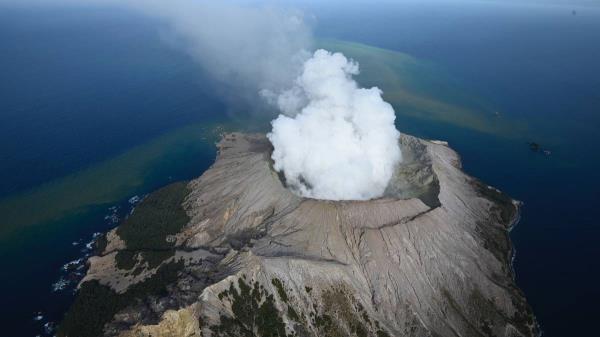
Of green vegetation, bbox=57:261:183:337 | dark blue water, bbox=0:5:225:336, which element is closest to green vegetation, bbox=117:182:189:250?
dark blue water, bbox=0:5:225:336

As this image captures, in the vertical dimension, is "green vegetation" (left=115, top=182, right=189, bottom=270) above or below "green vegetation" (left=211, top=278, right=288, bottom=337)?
below

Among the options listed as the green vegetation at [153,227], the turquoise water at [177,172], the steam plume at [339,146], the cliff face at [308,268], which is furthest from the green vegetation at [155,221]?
the steam plume at [339,146]

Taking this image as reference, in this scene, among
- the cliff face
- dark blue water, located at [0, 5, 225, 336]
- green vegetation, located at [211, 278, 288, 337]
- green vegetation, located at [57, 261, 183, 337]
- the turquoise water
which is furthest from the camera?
the turquoise water

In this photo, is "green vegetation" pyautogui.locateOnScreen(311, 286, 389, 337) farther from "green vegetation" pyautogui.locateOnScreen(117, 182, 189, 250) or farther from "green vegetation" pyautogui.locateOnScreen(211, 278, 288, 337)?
"green vegetation" pyautogui.locateOnScreen(117, 182, 189, 250)

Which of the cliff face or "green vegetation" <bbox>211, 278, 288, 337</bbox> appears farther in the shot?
the cliff face

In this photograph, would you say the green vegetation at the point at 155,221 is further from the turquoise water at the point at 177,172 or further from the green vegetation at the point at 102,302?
the green vegetation at the point at 102,302

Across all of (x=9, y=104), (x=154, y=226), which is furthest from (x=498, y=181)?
(x=9, y=104)

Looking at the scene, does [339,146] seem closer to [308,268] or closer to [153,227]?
[308,268]
